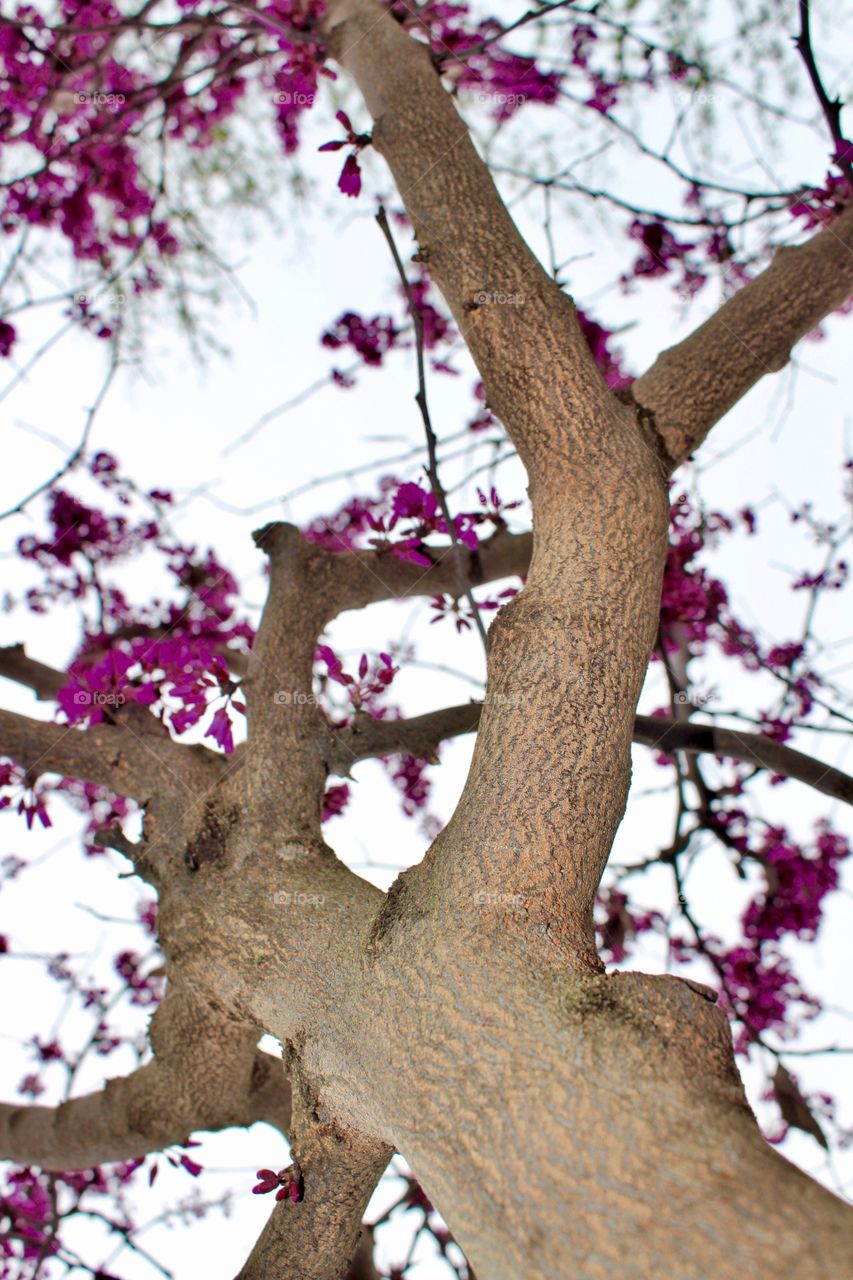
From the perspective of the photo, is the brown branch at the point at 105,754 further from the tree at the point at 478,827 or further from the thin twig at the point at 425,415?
the thin twig at the point at 425,415

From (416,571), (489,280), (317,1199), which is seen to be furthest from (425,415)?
(317,1199)

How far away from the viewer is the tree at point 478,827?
0.88 metres

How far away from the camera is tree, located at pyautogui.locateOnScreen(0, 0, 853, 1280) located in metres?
0.88

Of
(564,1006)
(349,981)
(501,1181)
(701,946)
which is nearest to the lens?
(501,1181)

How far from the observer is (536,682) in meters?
1.28

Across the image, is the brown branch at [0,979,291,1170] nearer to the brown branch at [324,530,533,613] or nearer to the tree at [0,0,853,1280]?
the tree at [0,0,853,1280]

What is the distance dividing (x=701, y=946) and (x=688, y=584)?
1.00 metres

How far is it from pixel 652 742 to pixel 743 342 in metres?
0.84

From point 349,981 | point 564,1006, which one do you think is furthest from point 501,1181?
point 349,981

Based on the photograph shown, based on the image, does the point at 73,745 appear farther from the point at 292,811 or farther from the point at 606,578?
the point at 606,578

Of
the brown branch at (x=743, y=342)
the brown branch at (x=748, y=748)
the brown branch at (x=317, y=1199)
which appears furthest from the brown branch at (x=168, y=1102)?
the brown branch at (x=743, y=342)

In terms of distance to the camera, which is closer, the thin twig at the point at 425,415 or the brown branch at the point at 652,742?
the thin twig at the point at 425,415

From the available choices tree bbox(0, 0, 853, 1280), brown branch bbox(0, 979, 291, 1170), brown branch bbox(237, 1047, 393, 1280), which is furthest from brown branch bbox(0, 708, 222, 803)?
brown branch bbox(237, 1047, 393, 1280)

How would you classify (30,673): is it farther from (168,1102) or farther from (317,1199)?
(317,1199)
